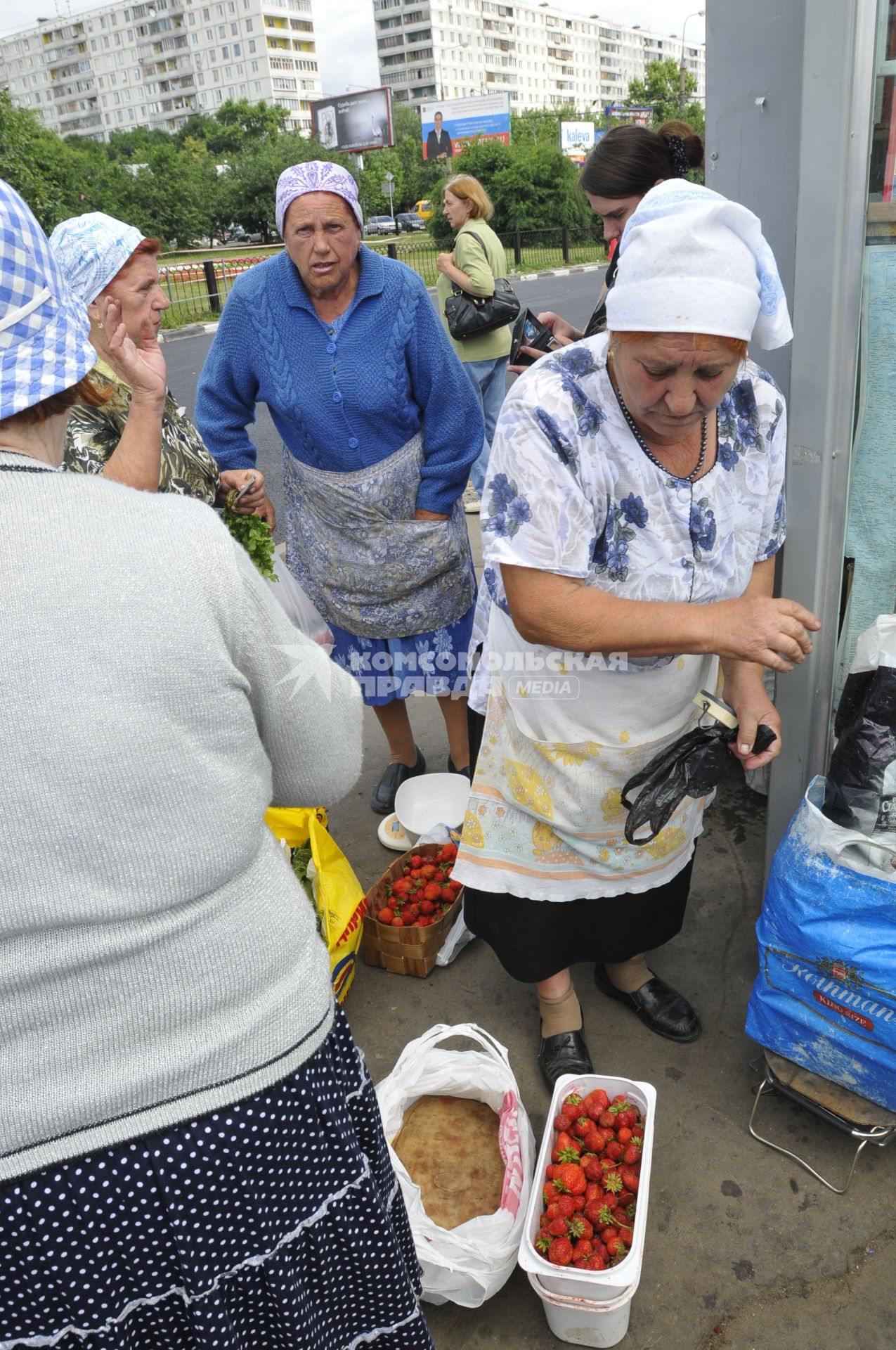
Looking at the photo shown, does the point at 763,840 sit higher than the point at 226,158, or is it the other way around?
the point at 226,158

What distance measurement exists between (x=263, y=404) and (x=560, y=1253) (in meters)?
8.38

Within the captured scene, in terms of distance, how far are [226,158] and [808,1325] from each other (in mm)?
63296

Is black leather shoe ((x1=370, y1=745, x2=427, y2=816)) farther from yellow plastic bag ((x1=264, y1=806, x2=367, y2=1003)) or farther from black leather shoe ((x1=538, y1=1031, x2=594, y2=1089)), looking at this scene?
black leather shoe ((x1=538, y1=1031, x2=594, y2=1089))

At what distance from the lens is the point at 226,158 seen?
5416 centimetres

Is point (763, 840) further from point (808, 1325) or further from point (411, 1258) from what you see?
point (411, 1258)

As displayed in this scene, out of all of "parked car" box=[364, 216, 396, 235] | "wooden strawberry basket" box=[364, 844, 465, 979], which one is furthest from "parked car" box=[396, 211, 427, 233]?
"wooden strawberry basket" box=[364, 844, 465, 979]

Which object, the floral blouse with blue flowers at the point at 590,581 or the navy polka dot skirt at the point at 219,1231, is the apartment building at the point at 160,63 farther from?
the navy polka dot skirt at the point at 219,1231

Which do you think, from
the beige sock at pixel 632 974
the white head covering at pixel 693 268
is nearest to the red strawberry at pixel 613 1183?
the beige sock at pixel 632 974

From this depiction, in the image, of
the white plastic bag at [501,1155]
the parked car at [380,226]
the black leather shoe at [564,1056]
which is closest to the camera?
the white plastic bag at [501,1155]

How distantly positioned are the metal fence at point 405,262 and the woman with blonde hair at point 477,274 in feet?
32.7

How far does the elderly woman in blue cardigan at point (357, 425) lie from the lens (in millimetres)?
2709

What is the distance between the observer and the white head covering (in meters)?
1.38

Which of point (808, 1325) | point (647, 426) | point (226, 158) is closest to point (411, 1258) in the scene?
point (808, 1325)

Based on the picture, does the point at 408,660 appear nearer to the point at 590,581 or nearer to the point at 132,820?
the point at 590,581
